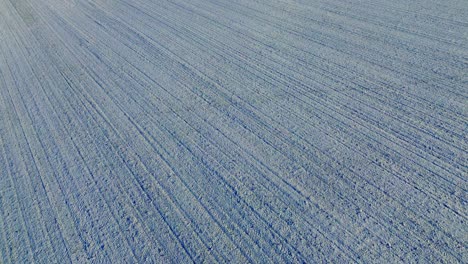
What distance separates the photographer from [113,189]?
10.9 ft

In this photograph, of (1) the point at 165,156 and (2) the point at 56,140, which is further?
(2) the point at 56,140

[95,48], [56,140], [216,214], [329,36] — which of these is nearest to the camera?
[216,214]

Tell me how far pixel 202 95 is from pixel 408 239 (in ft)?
8.75

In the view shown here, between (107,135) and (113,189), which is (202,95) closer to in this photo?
(107,135)

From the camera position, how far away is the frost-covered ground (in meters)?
2.82

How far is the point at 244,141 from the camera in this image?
3717 mm

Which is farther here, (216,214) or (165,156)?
(165,156)

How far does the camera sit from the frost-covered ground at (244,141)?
2820 mm

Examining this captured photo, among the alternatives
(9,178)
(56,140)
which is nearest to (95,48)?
(56,140)

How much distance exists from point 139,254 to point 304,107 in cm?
226

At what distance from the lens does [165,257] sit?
8.96 feet

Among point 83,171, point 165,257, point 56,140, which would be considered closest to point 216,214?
point 165,257

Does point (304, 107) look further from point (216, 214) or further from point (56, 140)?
point (56, 140)

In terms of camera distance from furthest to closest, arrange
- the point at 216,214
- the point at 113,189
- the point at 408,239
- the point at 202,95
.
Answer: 1. the point at 202,95
2. the point at 113,189
3. the point at 216,214
4. the point at 408,239
